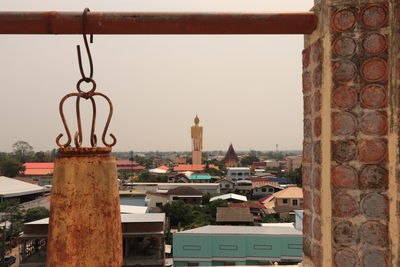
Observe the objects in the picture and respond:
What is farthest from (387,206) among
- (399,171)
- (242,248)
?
(242,248)

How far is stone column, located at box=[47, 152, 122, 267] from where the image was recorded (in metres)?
1.30

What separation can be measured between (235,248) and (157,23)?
14793 mm

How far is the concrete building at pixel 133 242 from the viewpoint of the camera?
37.6ft

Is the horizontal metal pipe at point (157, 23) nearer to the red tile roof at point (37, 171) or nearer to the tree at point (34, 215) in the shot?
the tree at point (34, 215)

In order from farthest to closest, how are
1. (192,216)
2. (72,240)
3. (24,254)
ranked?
(192,216), (24,254), (72,240)

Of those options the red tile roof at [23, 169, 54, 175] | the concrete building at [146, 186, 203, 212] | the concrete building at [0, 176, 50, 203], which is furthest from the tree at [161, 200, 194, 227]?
the red tile roof at [23, 169, 54, 175]

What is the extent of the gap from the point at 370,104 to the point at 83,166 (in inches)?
50.0

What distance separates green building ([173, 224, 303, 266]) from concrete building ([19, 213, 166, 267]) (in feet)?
11.0

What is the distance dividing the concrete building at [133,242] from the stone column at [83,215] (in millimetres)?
10537

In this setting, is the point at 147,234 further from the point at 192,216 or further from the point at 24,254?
the point at 192,216

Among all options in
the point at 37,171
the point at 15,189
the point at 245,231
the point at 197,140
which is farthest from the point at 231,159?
the point at 245,231

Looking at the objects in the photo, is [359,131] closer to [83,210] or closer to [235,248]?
[83,210]

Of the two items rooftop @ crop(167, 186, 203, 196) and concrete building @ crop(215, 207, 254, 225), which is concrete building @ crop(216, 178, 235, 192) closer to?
rooftop @ crop(167, 186, 203, 196)

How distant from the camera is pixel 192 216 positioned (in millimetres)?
24047
